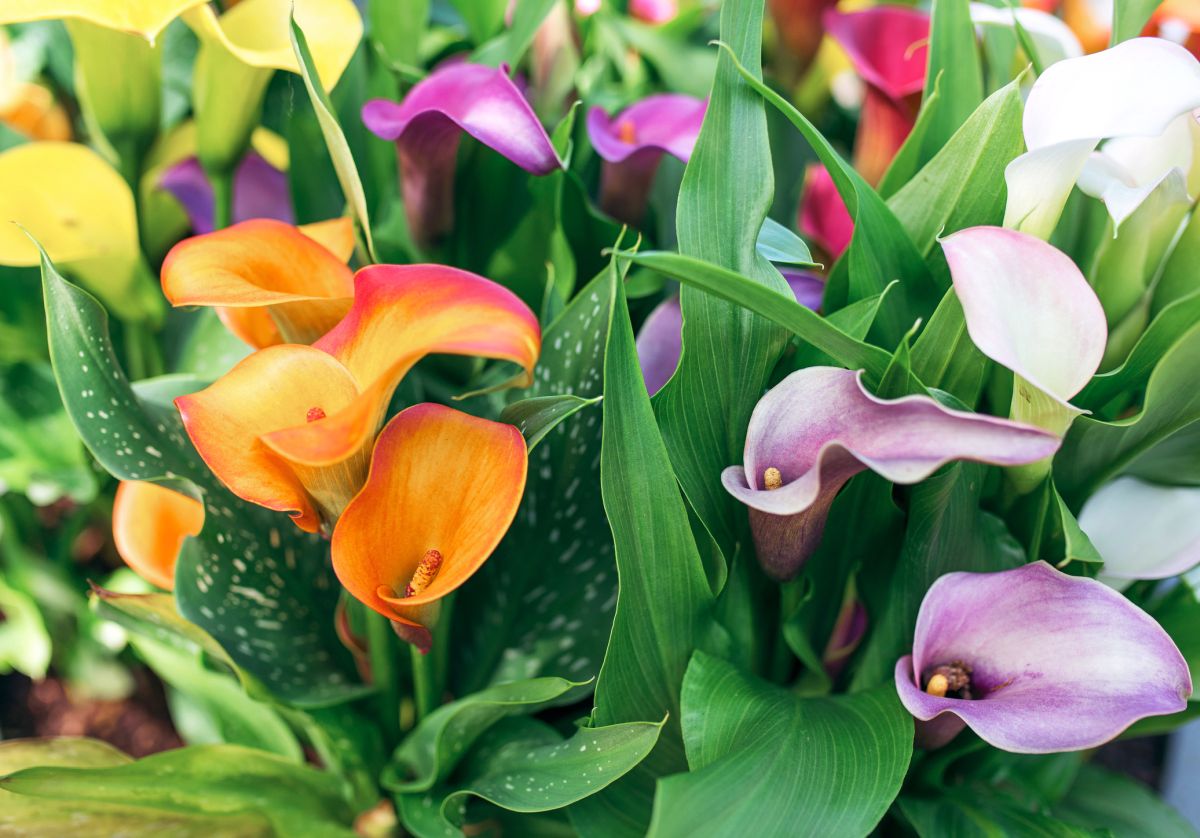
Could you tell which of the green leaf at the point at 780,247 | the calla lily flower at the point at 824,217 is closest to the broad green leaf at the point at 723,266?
the green leaf at the point at 780,247

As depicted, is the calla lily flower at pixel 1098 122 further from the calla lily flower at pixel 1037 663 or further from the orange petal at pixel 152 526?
the orange petal at pixel 152 526

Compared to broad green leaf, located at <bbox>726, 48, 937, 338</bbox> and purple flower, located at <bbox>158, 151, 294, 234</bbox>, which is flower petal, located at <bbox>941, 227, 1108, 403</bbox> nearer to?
broad green leaf, located at <bbox>726, 48, 937, 338</bbox>

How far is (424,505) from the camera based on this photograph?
345mm

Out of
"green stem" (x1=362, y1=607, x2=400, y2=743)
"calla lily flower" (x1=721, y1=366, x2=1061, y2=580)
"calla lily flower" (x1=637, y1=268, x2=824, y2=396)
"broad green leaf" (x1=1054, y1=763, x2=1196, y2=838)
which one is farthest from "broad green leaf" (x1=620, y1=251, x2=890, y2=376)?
"broad green leaf" (x1=1054, y1=763, x2=1196, y2=838)

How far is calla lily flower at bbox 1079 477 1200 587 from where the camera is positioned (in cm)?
39

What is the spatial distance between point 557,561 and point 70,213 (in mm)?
305

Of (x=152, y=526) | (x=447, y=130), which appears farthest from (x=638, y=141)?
(x=152, y=526)

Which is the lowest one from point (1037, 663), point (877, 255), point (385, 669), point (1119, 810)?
point (1119, 810)

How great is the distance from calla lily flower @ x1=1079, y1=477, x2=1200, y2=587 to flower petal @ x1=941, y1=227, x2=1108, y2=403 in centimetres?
12

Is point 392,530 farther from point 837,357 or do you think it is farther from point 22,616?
point 22,616

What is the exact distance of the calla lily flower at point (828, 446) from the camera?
265 millimetres

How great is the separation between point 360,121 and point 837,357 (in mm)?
357

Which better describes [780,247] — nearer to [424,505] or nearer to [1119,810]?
[424,505]

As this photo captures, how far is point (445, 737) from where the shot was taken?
415mm
